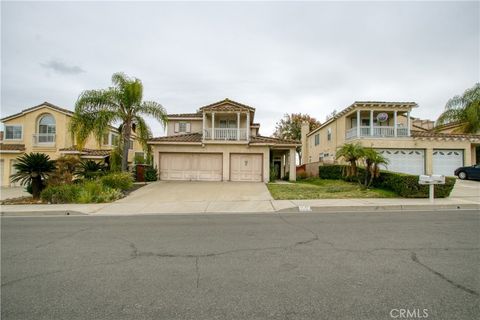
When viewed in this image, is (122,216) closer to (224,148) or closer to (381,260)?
(381,260)

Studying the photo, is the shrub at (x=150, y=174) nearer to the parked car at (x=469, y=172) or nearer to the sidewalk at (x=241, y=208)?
the sidewalk at (x=241, y=208)

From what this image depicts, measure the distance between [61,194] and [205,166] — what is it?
10.6 metres

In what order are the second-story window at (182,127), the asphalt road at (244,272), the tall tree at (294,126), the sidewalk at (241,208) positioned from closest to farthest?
the asphalt road at (244,272)
the sidewalk at (241,208)
the second-story window at (182,127)
the tall tree at (294,126)

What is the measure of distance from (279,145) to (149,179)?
11.0 meters

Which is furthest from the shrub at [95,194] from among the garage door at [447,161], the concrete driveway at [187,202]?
the garage door at [447,161]

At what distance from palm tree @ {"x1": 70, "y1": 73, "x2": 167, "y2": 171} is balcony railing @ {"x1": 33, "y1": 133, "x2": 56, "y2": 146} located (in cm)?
863

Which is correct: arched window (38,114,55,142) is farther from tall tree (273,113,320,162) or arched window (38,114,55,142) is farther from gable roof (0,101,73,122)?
tall tree (273,113,320,162)

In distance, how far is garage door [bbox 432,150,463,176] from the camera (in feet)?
70.6

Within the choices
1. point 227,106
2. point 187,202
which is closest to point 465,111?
point 227,106

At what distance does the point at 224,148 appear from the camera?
2064 centimetres

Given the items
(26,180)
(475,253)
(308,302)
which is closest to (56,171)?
(26,180)

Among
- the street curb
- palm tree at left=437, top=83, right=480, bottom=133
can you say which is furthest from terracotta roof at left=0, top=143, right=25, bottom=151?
palm tree at left=437, top=83, right=480, bottom=133

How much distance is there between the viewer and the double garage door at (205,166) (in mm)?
20625

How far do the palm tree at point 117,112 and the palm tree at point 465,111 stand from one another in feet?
85.6
